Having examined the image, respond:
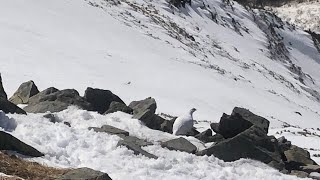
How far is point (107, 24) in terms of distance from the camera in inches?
1625

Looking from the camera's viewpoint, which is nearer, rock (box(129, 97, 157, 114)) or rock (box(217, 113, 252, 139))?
rock (box(217, 113, 252, 139))

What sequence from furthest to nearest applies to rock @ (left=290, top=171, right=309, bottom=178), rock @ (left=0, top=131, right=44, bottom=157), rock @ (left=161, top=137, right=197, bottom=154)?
rock @ (left=161, top=137, right=197, bottom=154) < rock @ (left=290, top=171, right=309, bottom=178) < rock @ (left=0, top=131, right=44, bottom=157)

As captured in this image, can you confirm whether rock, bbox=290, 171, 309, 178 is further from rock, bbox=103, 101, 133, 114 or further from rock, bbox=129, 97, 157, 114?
rock, bbox=103, 101, 133, 114

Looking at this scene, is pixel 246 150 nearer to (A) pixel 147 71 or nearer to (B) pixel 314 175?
(B) pixel 314 175

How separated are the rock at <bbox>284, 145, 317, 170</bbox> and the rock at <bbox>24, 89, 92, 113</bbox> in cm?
536

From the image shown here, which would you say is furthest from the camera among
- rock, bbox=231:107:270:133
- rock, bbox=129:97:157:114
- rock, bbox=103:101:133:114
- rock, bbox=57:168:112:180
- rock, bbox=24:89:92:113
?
rock, bbox=103:101:133:114

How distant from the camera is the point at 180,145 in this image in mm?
12523

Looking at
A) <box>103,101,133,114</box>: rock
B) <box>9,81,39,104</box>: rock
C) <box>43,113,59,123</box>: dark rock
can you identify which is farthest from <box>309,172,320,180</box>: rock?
<box>9,81,39,104</box>: rock

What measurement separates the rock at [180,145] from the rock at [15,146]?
294 cm

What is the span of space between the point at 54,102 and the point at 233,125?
4.64m

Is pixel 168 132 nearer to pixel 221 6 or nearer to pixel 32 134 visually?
pixel 32 134

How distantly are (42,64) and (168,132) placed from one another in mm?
14198

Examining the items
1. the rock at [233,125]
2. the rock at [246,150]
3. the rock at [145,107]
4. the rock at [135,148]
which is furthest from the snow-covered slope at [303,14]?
the rock at [135,148]

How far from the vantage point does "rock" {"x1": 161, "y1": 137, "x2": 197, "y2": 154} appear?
12.4 meters
